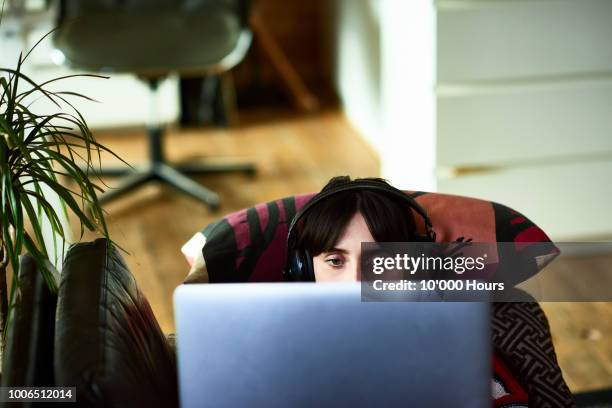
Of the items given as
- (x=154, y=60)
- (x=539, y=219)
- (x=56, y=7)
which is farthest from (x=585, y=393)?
(x=56, y=7)

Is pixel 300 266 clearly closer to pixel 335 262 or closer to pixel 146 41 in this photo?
pixel 335 262

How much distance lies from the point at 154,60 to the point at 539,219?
1.34m

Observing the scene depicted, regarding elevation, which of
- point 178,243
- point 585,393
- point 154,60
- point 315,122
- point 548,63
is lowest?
point 585,393

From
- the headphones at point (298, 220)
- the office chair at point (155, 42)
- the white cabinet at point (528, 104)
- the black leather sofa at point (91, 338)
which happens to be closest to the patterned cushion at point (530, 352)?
the headphones at point (298, 220)

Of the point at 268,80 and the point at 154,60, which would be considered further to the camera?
the point at 268,80

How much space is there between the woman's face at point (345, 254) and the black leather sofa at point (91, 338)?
0.27 metres

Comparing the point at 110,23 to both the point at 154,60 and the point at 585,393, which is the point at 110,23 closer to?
the point at 154,60

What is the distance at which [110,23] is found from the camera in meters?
3.15

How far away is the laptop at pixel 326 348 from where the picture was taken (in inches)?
36.8

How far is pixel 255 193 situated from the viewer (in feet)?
11.1

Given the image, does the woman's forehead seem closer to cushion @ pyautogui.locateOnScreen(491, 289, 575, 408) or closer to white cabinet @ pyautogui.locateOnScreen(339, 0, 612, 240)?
cushion @ pyautogui.locateOnScreen(491, 289, 575, 408)

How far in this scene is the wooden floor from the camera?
2.37 meters

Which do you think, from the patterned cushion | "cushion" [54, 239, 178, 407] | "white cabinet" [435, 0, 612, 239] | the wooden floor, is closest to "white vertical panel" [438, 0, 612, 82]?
"white cabinet" [435, 0, 612, 239]

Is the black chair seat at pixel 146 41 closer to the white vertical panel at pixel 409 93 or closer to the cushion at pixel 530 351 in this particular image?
the white vertical panel at pixel 409 93
